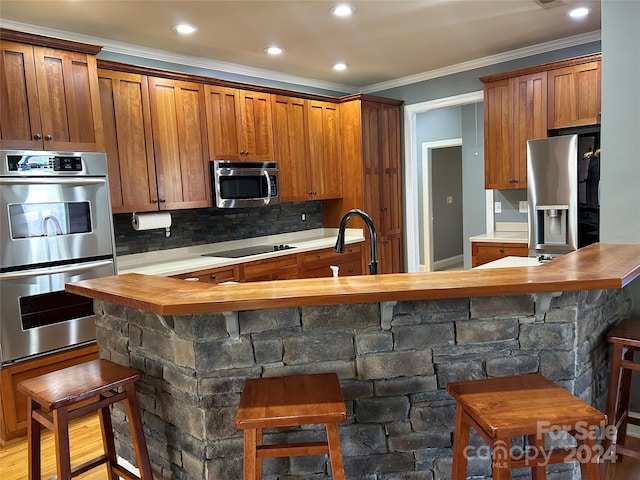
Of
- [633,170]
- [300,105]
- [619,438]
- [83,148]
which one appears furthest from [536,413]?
[300,105]

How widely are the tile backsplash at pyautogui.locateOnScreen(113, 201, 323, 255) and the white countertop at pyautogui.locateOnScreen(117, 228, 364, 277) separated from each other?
0.16ft

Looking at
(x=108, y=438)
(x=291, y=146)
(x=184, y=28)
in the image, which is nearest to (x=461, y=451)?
(x=108, y=438)

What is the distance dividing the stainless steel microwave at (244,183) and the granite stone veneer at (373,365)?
93.2 inches

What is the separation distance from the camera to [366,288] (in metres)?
1.73

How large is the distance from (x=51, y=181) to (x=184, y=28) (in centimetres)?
154

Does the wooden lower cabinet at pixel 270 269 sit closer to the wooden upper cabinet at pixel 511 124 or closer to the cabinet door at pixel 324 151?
the cabinet door at pixel 324 151

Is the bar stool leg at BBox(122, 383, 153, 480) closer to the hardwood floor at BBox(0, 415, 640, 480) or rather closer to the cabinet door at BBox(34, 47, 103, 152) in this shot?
the hardwood floor at BBox(0, 415, 640, 480)

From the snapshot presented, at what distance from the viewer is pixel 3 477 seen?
2514 millimetres

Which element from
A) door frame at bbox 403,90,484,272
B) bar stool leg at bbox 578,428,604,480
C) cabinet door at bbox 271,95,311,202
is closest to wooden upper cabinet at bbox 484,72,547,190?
door frame at bbox 403,90,484,272

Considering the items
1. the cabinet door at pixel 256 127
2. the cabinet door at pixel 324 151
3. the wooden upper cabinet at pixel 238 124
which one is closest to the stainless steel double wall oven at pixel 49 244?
the wooden upper cabinet at pixel 238 124

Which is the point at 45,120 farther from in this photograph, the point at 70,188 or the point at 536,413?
the point at 536,413

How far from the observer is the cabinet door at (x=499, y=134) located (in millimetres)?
4543

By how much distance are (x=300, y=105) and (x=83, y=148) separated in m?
2.45

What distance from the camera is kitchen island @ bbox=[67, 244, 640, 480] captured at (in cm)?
183
